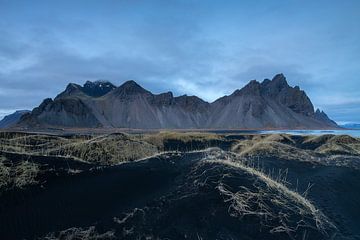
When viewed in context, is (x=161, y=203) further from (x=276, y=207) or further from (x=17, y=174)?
(x=17, y=174)

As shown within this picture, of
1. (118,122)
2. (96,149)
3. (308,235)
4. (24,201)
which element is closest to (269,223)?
(308,235)

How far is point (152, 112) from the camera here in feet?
570

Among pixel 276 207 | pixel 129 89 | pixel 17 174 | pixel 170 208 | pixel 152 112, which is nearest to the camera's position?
pixel 170 208

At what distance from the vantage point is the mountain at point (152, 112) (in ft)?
480

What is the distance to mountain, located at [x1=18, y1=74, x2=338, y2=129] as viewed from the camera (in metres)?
146

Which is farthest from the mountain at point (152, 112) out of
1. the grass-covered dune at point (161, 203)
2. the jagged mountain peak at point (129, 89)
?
the grass-covered dune at point (161, 203)

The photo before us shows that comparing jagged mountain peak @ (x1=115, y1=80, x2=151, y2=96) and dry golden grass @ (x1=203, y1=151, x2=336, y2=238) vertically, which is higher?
jagged mountain peak @ (x1=115, y1=80, x2=151, y2=96)

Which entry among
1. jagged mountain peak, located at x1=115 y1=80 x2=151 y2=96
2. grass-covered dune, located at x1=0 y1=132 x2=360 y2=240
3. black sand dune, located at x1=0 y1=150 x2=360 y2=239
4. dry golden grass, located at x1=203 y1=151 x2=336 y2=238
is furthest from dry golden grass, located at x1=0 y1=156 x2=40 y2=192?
jagged mountain peak, located at x1=115 y1=80 x2=151 y2=96

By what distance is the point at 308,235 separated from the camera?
866 centimetres

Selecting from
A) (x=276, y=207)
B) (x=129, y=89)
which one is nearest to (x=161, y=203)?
(x=276, y=207)

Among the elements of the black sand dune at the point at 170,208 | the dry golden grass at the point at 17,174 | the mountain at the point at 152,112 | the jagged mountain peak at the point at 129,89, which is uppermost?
the jagged mountain peak at the point at 129,89

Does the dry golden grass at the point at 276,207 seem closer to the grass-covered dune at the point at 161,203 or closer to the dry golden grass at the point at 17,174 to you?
the grass-covered dune at the point at 161,203

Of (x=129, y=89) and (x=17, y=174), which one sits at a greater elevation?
(x=129, y=89)

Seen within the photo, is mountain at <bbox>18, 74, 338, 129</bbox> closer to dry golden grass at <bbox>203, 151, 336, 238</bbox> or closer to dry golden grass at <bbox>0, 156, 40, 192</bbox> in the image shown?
dry golden grass at <bbox>0, 156, 40, 192</bbox>
